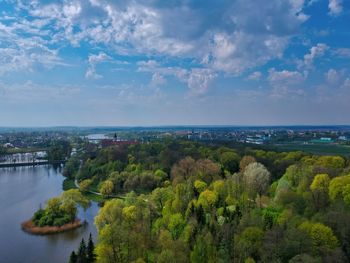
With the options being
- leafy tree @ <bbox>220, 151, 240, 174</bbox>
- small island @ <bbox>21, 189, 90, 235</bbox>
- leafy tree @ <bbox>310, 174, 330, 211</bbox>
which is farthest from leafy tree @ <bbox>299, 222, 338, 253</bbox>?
leafy tree @ <bbox>220, 151, 240, 174</bbox>

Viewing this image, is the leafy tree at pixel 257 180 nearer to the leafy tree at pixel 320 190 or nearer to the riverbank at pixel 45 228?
the leafy tree at pixel 320 190

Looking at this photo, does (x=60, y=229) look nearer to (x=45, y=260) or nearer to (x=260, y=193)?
(x=45, y=260)

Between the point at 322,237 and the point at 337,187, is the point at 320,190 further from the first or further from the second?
the point at 322,237

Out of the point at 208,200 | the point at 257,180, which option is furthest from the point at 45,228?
the point at 257,180

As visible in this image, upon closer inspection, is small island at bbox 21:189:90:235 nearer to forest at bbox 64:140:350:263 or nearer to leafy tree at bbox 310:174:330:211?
forest at bbox 64:140:350:263

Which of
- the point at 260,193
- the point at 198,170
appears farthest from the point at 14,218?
the point at 260,193

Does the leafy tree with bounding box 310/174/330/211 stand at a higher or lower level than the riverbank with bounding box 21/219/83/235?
higher

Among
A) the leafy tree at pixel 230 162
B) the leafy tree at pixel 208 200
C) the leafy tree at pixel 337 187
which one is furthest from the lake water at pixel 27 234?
the leafy tree at pixel 337 187
